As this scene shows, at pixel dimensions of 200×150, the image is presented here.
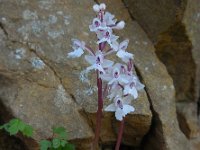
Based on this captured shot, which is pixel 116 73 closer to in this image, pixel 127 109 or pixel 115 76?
pixel 115 76

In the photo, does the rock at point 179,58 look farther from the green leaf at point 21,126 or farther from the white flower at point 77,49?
the green leaf at point 21,126

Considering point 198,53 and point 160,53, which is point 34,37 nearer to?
point 160,53

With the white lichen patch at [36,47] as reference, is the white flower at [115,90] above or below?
below

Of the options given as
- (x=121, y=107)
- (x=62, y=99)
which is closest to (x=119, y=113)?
(x=121, y=107)

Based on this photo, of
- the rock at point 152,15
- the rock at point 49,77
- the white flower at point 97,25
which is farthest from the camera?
the rock at point 152,15

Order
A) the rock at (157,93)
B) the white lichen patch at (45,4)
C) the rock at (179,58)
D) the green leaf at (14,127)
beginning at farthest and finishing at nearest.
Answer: the rock at (179,58) < the white lichen patch at (45,4) < the rock at (157,93) < the green leaf at (14,127)

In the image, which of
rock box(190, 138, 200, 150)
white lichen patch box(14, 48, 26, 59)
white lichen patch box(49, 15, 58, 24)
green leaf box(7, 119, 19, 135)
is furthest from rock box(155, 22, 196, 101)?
green leaf box(7, 119, 19, 135)

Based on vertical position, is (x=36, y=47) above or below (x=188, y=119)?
above

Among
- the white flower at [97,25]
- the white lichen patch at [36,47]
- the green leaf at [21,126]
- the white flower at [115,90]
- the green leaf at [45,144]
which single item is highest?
the white lichen patch at [36,47]

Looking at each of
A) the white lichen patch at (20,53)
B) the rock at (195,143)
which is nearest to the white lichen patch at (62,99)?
the white lichen patch at (20,53)
